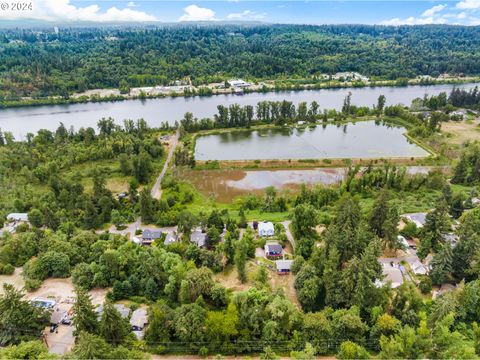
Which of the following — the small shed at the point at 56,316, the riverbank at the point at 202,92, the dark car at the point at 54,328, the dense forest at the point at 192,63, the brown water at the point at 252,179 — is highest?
the dense forest at the point at 192,63

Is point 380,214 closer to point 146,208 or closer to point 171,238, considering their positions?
point 171,238

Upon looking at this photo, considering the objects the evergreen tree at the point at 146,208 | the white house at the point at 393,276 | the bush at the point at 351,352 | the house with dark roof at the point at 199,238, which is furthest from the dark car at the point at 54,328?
the white house at the point at 393,276

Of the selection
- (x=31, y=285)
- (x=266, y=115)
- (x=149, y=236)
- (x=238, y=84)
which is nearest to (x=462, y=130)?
(x=266, y=115)

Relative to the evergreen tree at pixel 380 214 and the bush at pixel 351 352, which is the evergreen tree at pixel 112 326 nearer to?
the bush at pixel 351 352

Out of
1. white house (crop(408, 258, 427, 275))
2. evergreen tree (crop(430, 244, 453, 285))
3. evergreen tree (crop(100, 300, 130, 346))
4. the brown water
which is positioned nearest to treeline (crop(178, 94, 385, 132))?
the brown water

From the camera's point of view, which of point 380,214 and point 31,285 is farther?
point 380,214
